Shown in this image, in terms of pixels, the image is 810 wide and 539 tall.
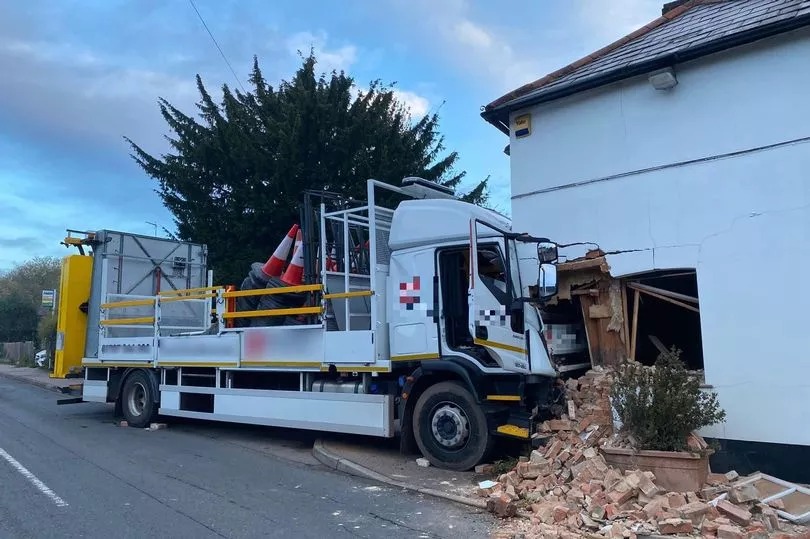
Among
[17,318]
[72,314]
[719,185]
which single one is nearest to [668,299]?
[719,185]

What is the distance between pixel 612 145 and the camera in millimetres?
8578

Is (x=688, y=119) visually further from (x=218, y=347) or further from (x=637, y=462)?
(x=218, y=347)

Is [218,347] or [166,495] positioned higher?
[218,347]

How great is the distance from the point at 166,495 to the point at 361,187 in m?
10.9

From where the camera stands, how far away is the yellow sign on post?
11.9 meters

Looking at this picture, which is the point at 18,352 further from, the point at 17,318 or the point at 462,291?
the point at 462,291

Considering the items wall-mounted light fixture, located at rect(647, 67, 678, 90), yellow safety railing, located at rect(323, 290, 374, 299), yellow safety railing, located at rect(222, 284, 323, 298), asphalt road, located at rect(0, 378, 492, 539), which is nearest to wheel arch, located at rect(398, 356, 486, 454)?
asphalt road, located at rect(0, 378, 492, 539)

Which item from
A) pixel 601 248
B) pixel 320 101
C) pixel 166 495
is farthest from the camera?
pixel 320 101

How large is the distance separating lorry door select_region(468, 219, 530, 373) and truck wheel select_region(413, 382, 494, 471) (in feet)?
2.19

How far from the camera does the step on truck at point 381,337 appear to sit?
7.29 meters

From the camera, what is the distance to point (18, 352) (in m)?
34.9

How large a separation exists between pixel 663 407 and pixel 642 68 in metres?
4.44

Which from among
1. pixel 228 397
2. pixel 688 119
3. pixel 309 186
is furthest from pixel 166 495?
pixel 309 186

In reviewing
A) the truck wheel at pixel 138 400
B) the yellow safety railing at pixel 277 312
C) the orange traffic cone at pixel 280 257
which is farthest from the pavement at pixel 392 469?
the truck wheel at pixel 138 400
